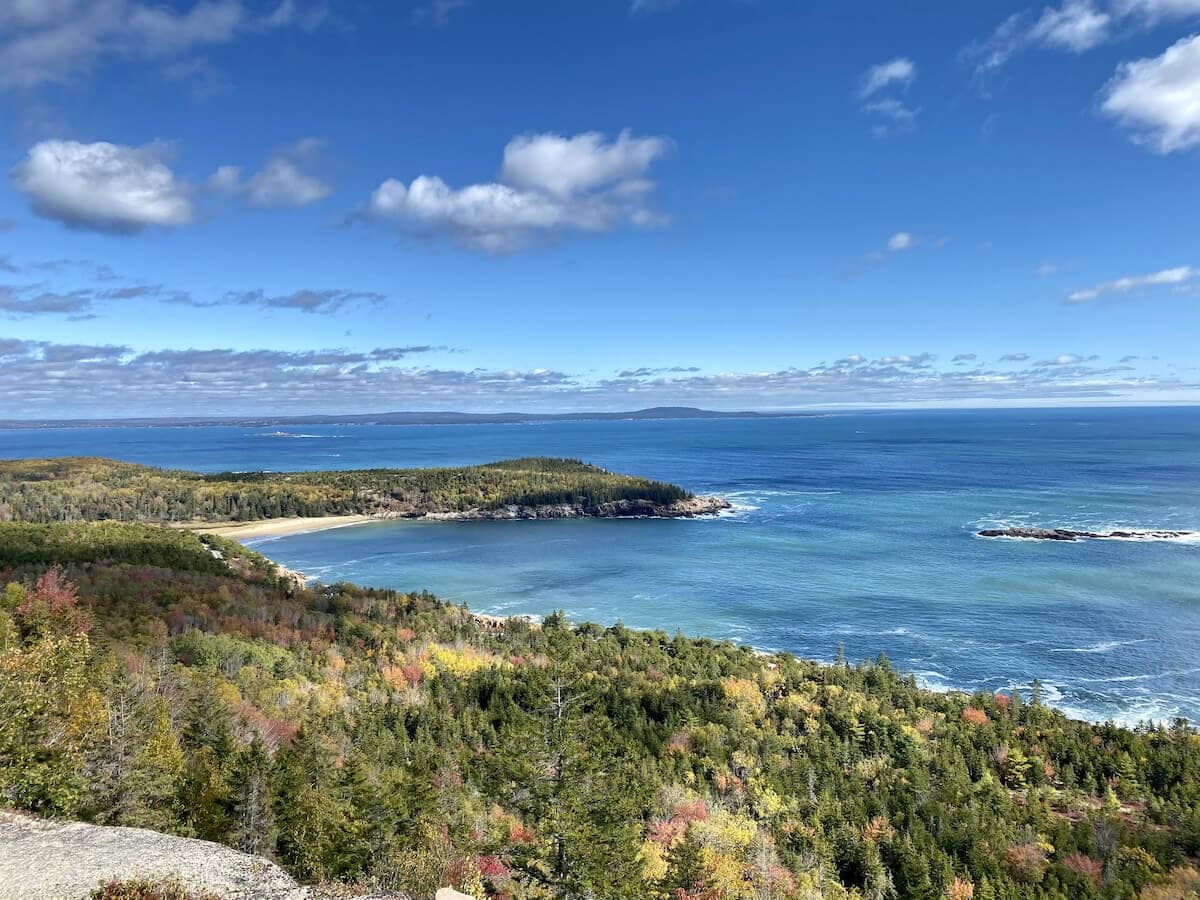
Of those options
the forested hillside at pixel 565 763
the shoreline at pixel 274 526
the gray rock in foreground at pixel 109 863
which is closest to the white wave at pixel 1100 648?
the forested hillside at pixel 565 763

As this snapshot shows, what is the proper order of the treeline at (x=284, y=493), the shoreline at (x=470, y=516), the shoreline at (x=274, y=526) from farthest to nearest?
1. the treeline at (x=284, y=493)
2. the shoreline at (x=470, y=516)
3. the shoreline at (x=274, y=526)

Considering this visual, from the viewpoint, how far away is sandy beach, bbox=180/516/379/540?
148238 mm

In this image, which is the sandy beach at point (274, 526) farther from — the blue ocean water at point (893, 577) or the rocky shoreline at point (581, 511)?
the rocky shoreline at point (581, 511)

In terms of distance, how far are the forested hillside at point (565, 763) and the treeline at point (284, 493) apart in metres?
103

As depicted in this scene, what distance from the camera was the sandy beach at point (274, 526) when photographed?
14824cm

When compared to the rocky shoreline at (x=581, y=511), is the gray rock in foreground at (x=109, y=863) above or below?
above

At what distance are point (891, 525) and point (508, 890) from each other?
11412cm

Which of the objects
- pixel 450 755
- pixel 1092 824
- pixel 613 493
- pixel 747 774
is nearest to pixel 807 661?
pixel 747 774

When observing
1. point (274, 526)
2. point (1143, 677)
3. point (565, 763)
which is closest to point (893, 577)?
point (1143, 677)

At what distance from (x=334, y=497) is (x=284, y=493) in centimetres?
1205

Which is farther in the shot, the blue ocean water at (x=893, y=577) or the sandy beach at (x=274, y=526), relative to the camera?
the sandy beach at (x=274, y=526)

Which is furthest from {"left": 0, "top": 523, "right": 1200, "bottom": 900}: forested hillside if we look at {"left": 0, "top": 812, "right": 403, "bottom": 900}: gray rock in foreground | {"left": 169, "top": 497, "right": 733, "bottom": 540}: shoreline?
{"left": 169, "top": 497, "right": 733, "bottom": 540}: shoreline

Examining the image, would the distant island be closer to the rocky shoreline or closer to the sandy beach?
the rocky shoreline

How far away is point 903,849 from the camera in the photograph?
113 feet
